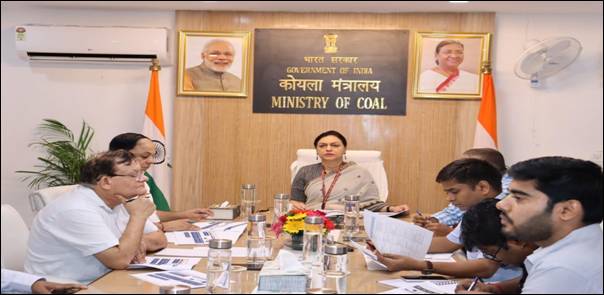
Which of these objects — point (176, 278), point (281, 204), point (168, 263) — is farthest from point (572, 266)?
point (281, 204)

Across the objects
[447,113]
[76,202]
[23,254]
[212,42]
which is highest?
[212,42]

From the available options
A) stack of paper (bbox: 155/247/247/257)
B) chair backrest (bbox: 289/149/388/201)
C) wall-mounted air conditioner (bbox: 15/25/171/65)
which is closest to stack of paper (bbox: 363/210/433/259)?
stack of paper (bbox: 155/247/247/257)

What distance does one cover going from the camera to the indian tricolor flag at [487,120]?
5469mm

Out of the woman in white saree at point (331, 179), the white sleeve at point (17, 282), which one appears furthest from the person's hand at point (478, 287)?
the woman in white saree at point (331, 179)

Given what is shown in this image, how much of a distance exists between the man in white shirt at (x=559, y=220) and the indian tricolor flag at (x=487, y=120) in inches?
137

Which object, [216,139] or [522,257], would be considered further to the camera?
[216,139]

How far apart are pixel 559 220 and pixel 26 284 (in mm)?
1663

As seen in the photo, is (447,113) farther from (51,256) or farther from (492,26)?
(51,256)

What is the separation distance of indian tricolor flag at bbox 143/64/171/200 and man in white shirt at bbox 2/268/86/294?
136 inches

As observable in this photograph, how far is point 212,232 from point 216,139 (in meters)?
2.77

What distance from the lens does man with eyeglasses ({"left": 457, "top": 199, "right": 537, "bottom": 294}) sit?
2268mm

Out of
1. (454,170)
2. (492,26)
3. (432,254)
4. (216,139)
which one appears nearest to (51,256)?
(432,254)

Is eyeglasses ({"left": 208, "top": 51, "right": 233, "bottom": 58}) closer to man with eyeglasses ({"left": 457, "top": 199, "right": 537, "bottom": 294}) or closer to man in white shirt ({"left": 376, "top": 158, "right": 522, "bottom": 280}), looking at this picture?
man in white shirt ({"left": 376, "top": 158, "right": 522, "bottom": 280})

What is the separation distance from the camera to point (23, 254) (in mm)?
2881
